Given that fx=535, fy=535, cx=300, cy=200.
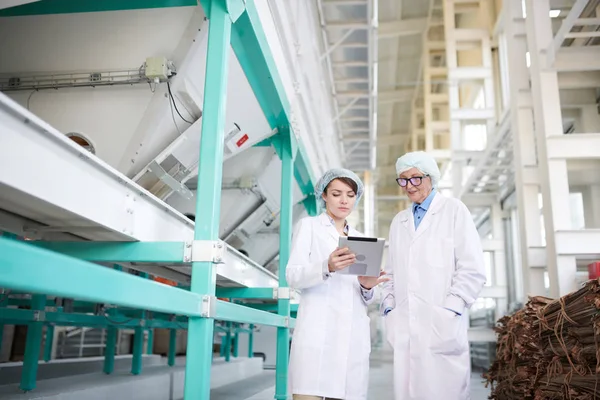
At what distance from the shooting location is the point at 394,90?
19062mm

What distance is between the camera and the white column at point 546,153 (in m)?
5.34

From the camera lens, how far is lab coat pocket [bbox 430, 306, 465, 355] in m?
2.47

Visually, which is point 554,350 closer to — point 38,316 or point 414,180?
point 414,180

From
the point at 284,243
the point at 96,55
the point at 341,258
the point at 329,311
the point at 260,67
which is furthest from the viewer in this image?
the point at 284,243

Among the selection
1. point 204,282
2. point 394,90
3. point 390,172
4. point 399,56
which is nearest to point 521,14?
point 204,282

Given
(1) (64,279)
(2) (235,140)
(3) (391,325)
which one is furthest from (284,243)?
(1) (64,279)

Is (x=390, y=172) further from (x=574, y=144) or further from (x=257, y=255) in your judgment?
(x=574, y=144)

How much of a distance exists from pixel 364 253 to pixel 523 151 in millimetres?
5104

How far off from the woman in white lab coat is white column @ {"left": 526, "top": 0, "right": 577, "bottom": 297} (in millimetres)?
3571

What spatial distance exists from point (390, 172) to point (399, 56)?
7624 mm

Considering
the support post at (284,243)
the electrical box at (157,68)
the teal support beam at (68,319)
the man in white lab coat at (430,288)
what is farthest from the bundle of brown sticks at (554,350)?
the teal support beam at (68,319)

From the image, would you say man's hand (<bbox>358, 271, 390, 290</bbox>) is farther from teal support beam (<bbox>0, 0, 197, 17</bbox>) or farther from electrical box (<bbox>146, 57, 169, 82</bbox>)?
teal support beam (<bbox>0, 0, 197, 17</bbox>)

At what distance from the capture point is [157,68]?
383cm

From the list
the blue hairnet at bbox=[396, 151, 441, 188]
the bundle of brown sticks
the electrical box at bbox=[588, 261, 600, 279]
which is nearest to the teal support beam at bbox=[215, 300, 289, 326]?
the blue hairnet at bbox=[396, 151, 441, 188]
